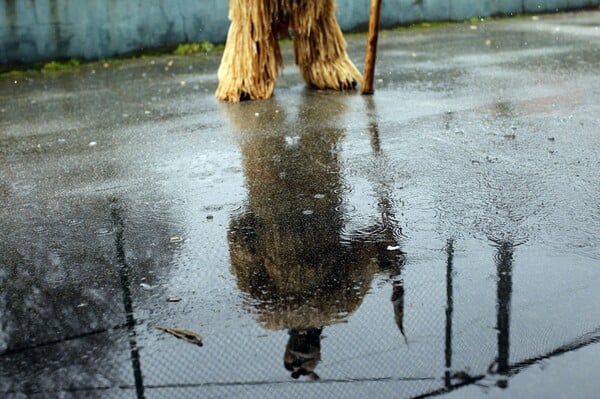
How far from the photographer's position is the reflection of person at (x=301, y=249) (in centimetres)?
282

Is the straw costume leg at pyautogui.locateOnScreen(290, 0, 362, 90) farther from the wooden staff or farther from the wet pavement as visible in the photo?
the wet pavement

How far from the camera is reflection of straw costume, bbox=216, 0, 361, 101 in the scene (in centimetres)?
661

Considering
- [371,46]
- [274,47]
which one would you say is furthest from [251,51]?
[371,46]

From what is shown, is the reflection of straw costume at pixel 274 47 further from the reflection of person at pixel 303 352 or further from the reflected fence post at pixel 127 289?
the reflection of person at pixel 303 352

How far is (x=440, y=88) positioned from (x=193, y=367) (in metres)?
5.08

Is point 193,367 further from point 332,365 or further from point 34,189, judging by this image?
point 34,189

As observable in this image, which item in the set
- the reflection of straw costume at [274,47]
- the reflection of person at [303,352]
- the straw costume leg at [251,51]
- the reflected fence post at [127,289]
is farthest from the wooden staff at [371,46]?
the reflection of person at [303,352]

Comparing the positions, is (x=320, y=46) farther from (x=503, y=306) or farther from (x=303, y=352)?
(x=303, y=352)

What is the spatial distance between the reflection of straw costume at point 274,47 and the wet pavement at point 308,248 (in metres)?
0.28

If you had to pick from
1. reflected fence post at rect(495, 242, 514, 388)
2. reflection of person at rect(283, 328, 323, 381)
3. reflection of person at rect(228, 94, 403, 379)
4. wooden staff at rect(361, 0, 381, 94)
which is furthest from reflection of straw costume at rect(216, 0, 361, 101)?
reflection of person at rect(283, 328, 323, 381)

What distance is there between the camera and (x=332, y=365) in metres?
2.49

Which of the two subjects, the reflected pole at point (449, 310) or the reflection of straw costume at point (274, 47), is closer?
the reflected pole at point (449, 310)

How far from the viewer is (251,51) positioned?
6688mm

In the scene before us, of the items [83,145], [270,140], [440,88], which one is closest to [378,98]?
[440,88]
